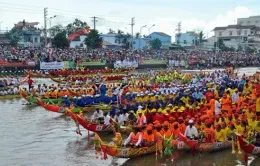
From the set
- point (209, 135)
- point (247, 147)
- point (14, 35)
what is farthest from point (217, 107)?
point (14, 35)

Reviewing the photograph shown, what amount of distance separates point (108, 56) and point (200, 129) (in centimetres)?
3454

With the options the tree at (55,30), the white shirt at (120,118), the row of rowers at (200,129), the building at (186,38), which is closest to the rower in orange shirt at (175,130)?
the row of rowers at (200,129)

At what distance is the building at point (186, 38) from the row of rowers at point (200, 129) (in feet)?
265

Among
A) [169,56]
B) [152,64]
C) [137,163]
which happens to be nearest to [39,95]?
[137,163]

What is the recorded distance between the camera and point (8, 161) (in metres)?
13.3

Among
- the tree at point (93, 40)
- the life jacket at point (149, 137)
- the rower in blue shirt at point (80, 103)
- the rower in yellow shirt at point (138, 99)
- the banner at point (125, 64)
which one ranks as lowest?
the life jacket at point (149, 137)

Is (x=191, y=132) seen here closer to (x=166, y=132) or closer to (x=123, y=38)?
(x=166, y=132)

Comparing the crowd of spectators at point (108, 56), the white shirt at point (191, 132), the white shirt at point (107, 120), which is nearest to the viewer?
the white shirt at point (191, 132)

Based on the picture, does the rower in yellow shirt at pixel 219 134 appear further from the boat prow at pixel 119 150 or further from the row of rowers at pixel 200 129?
the boat prow at pixel 119 150

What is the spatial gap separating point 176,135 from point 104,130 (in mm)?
3456

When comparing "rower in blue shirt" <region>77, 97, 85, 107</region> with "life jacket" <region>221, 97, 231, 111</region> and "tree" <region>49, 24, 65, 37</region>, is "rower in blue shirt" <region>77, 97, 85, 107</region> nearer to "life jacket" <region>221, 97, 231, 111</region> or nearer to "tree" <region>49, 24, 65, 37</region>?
"life jacket" <region>221, 97, 231, 111</region>

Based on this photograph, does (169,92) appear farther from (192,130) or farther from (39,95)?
(192,130)

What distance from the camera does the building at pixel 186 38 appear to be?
9406cm

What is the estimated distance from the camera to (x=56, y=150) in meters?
14.6
